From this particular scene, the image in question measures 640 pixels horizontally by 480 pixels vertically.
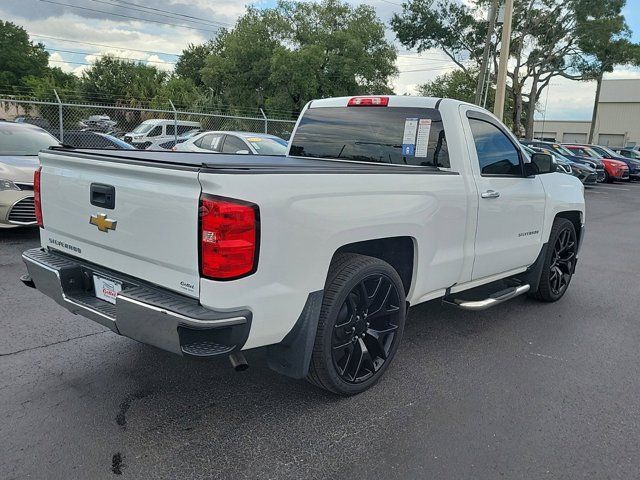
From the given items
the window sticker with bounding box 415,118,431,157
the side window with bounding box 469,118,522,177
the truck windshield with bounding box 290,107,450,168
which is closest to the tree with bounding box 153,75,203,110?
the truck windshield with bounding box 290,107,450,168

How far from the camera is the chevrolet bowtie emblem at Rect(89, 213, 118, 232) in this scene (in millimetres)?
2901

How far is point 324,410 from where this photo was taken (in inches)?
125

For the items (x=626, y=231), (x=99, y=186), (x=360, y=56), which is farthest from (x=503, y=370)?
(x=360, y=56)

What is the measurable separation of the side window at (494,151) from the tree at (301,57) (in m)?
32.2

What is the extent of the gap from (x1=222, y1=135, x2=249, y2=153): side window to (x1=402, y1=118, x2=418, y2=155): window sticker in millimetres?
7469

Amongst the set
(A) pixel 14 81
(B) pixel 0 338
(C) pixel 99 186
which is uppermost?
(A) pixel 14 81

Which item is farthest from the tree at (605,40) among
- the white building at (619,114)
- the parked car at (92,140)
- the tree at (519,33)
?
the white building at (619,114)

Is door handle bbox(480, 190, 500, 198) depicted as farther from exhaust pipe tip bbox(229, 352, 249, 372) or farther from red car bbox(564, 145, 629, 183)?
red car bbox(564, 145, 629, 183)

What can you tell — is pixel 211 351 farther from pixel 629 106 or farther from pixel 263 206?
pixel 629 106

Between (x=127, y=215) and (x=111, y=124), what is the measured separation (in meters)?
24.6

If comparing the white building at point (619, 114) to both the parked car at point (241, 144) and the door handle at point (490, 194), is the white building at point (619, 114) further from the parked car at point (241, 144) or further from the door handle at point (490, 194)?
the door handle at point (490, 194)

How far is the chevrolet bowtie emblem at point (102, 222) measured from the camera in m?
2.90

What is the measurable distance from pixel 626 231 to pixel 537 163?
7764 mm

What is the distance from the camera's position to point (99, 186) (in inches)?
116
